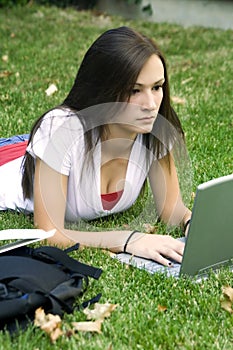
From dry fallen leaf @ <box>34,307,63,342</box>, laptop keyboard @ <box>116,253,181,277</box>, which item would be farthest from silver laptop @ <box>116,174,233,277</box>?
dry fallen leaf @ <box>34,307,63,342</box>

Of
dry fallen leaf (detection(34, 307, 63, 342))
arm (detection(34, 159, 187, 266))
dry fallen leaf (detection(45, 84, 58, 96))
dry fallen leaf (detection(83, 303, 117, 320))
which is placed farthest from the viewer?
dry fallen leaf (detection(45, 84, 58, 96))

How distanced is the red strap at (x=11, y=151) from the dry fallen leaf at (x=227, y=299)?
1426mm

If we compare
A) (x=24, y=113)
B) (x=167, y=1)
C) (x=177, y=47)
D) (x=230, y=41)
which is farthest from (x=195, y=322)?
(x=167, y=1)

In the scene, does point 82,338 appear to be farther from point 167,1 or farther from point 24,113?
point 167,1

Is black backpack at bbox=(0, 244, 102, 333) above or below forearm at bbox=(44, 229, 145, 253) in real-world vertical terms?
above

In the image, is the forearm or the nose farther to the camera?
the forearm

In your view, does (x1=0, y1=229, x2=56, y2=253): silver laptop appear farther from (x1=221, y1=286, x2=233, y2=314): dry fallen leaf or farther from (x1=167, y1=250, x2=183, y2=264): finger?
(x1=221, y1=286, x2=233, y2=314): dry fallen leaf

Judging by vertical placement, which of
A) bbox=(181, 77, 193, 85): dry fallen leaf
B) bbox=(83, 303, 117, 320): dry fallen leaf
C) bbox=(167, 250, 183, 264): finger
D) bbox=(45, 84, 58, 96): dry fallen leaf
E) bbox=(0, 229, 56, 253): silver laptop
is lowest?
bbox=(181, 77, 193, 85): dry fallen leaf

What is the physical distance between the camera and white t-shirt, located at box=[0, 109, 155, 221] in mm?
3260

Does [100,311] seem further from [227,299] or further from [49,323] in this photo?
[227,299]

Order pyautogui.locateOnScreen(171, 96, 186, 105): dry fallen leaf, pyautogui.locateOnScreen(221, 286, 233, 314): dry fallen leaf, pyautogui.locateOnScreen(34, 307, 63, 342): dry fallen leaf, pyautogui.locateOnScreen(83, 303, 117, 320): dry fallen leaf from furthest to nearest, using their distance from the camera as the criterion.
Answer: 1. pyautogui.locateOnScreen(171, 96, 186, 105): dry fallen leaf
2. pyautogui.locateOnScreen(221, 286, 233, 314): dry fallen leaf
3. pyautogui.locateOnScreen(83, 303, 117, 320): dry fallen leaf
4. pyautogui.locateOnScreen(34, 307, 63, 342): dry fallen leaf

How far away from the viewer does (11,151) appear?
3977 mm

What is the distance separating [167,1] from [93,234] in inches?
267

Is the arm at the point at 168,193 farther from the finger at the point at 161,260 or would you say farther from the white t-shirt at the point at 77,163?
the finger at the point at 161,260
